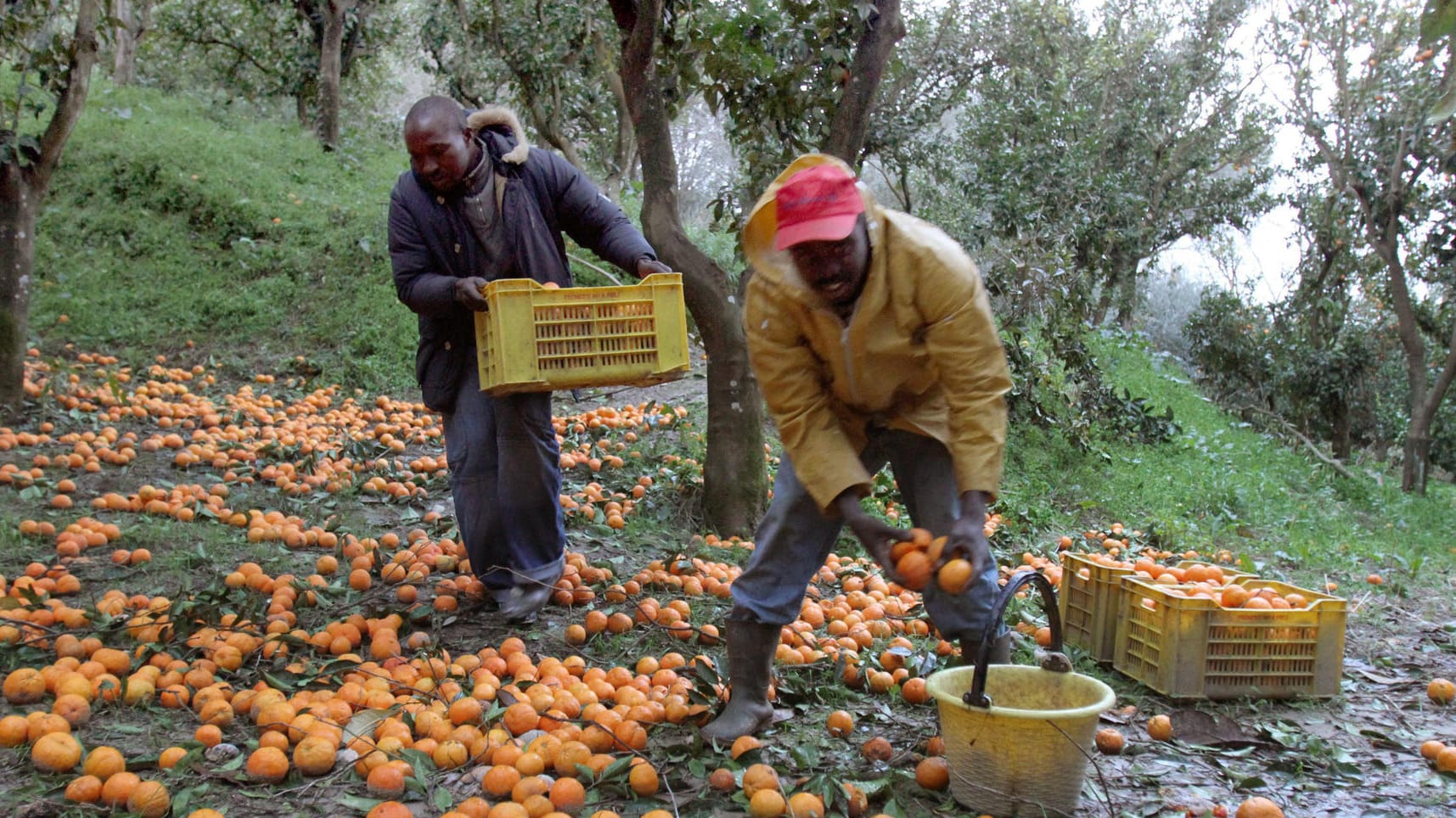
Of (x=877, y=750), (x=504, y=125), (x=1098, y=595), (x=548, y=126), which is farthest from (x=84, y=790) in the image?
(x=548, y=126)

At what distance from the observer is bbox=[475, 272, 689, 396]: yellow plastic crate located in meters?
3.44

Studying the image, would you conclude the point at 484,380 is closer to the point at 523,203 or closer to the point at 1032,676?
the point at 523,203

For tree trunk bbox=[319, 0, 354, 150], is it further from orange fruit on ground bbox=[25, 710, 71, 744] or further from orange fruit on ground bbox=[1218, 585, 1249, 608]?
orange fruit on ground bbox=[1218, 585, 1249, 608]

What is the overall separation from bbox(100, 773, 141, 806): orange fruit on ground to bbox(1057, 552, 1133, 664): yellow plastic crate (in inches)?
111

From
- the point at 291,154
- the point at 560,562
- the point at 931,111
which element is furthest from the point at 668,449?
the point at 931,111

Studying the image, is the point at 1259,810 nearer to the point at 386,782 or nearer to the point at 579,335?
the point at 386,782

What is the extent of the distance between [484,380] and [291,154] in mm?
10526

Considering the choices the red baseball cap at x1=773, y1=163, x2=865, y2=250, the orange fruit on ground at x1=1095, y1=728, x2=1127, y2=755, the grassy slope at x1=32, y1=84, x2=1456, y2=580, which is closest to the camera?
the red baseball cap at x1=773, y1=163, x2=865, y2=250

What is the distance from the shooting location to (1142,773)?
2979mm

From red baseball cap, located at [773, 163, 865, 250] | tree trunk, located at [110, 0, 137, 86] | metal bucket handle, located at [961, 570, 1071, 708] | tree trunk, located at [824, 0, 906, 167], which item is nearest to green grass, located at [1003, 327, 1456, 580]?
tree trunk, located at [824, 0, 906, 167]

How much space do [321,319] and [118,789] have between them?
23.7 feet

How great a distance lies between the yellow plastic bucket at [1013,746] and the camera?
2.45m

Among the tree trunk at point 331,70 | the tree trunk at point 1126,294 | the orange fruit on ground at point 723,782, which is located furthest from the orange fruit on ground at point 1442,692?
the tree trunk at point 1126,294

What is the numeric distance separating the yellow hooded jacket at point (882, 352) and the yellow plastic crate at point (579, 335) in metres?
0.88
